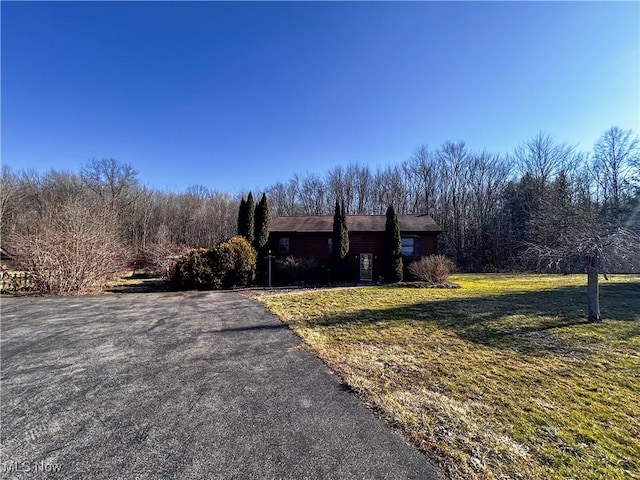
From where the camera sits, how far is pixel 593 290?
717cm

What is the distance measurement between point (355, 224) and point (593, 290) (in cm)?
1346

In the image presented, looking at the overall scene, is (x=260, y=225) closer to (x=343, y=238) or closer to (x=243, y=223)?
(x=243, y=223)

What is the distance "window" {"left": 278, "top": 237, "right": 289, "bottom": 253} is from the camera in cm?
1900

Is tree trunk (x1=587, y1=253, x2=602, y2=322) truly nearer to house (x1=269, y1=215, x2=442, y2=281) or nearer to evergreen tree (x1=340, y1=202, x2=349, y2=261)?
house (x1=269, y1=215, x2=442, y2=281)

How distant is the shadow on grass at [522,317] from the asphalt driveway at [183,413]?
331 centimetres

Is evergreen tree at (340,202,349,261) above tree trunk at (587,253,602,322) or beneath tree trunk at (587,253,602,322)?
above

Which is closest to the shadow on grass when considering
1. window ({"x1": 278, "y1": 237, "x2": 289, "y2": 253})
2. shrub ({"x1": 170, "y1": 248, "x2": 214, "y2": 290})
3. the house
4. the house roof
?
the house

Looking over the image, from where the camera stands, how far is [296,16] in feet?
30.8

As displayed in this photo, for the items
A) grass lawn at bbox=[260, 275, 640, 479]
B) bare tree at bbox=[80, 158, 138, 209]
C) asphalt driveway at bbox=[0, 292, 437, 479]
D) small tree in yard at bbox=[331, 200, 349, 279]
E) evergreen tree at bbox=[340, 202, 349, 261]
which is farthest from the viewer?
bare tree at bbox=[80, 158, 138, 209]

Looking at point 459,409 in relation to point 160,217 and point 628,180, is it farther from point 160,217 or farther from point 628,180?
point 160,217

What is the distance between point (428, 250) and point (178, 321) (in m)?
15.5

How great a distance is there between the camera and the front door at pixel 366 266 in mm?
18414

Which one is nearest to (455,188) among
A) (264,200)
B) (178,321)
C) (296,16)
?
(264,200)

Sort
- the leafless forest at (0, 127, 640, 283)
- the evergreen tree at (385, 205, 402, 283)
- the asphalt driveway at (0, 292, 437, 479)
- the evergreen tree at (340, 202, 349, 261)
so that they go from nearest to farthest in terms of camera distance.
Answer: the asphalt driveway at (0, 292, 437, 479)
the evergreen tree at (385, 205, 402, 283)
the evergreen tree at (340, 202, 349, 261)
the leafless forest at (0, 127, 640, 283)
